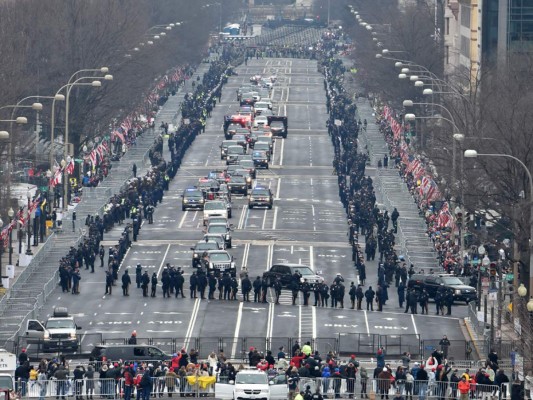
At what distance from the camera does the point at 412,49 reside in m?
176

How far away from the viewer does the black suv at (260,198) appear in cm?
12681

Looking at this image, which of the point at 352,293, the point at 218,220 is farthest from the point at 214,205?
the point at 352,293

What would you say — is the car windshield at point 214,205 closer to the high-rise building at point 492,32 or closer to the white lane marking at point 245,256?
the white lane marking at point 245,256

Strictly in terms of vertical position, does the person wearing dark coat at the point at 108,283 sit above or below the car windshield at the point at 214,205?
above

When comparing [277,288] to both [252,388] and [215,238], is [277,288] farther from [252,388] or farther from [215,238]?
[252,388]

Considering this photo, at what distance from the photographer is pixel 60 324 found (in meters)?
84.9

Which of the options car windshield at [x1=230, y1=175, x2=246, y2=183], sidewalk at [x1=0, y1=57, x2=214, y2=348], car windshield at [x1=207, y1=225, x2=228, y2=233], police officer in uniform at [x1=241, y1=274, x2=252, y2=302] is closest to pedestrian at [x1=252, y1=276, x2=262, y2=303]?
police officer in uniform at [x1=241, y1=274, x2=252, y2=302]

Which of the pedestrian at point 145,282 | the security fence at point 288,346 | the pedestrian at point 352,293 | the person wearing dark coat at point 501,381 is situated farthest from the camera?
the pedestrian at point 145,282

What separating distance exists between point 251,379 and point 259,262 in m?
34.5

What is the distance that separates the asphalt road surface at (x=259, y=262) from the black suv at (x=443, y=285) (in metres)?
0.63

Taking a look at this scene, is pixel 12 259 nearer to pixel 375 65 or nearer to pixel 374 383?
pixel 374 383

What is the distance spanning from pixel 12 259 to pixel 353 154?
36.6 m

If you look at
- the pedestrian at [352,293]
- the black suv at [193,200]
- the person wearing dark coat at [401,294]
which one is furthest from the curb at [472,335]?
the black suv at [193,200]

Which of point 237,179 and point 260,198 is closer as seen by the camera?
point 260,198
